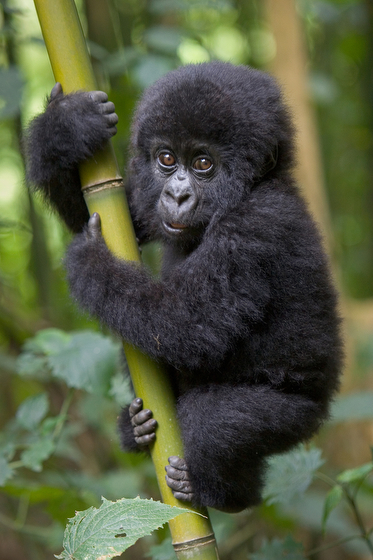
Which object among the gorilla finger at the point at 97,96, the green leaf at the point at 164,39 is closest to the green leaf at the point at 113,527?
the gorilla finger at the point at 97,96

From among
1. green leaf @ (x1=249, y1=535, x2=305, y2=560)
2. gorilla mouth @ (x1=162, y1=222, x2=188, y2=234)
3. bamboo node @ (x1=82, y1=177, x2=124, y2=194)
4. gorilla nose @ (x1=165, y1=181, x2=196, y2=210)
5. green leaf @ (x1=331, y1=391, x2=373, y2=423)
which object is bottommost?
green leaf @ (x1=249, y1=535, x2=305, y2=560)

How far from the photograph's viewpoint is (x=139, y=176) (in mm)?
3139

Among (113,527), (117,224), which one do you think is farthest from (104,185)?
(113,527)

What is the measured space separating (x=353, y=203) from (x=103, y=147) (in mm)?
11174

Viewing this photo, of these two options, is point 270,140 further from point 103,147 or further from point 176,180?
point 103,147

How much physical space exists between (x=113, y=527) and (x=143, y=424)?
63 centimetres

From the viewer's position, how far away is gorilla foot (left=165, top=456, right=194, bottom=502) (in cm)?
237

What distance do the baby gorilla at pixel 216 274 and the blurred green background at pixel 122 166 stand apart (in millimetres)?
361

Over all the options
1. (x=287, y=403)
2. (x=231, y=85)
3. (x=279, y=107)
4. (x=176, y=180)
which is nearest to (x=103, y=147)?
(x=176, y=180)

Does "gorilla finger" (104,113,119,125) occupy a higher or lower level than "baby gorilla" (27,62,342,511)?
higher

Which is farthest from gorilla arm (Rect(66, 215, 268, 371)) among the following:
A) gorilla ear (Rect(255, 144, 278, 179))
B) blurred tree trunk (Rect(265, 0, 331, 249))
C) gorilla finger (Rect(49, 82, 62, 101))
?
blurred tree trunk (Rect(265, 0, 331, 249))

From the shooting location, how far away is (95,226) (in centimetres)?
242

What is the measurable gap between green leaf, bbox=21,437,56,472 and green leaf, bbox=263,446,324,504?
1.20m

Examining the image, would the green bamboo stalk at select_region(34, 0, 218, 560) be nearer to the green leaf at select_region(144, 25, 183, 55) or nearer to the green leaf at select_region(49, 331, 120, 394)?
the green leaf at select_region(49, 331, 120, 394)
